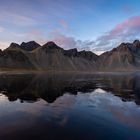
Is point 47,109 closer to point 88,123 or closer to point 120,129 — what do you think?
point 88,123

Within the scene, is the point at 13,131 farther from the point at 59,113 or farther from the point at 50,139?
the point at 59,113

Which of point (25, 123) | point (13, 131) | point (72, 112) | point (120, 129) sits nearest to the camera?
point (13, 131)

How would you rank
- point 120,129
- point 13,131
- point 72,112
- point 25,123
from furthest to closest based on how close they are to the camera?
point 72,112, point 25,123, point 120,129, point 13,131

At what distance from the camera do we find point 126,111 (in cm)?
2719

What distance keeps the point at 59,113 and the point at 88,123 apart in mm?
5143

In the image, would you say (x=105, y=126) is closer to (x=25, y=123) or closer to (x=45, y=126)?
(x=45, y=126)

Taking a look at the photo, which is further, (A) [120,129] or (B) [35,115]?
(B) [35,115]

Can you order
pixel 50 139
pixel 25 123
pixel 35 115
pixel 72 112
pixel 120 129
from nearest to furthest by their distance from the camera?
1. pixel 50 139
2. pixel 120 129
3. pixel 25 123
4. pixel 35 115
5. pixel 72 112

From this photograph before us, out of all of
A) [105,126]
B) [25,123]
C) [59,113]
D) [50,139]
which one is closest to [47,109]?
[59,113]

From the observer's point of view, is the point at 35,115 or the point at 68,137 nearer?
the point at 68,137

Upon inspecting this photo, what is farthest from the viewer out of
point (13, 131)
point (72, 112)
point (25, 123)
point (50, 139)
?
point (72, 112)

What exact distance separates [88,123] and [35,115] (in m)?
6.45

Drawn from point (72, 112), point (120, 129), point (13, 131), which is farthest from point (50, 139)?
point (72, 112)

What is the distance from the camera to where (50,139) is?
16.3 m
